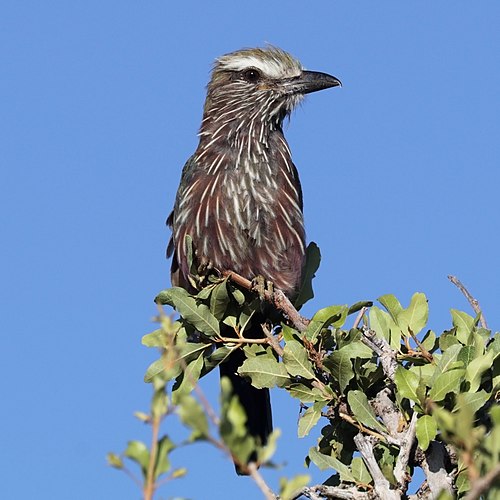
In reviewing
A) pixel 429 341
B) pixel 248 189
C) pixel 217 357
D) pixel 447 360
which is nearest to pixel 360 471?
pixel 447 360

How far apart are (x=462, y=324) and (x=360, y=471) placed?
25.9 inches

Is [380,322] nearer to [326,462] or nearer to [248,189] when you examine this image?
[326,462]

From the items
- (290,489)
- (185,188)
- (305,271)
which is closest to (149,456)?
(290,489)

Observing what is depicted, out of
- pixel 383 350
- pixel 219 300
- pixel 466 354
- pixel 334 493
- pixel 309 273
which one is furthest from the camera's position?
pixel 309 273

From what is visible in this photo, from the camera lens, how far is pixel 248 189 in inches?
207

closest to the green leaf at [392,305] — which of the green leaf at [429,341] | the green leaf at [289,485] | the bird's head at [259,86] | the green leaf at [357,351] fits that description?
the green leaf at [429,341]

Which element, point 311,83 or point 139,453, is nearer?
point 139,453

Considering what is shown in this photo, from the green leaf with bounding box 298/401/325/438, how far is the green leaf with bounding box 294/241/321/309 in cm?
162

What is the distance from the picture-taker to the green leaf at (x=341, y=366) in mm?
3283

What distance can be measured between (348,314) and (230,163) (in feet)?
6.75

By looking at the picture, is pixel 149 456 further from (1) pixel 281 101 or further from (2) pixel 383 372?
(1) pixel 281 101

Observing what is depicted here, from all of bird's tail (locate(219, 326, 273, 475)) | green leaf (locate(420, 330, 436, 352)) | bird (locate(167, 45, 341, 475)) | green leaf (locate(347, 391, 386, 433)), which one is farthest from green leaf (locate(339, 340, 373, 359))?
bird's tail (locate(219, 326, 273, 475))

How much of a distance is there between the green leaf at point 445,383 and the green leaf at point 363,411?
28cm

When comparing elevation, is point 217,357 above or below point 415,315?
above
